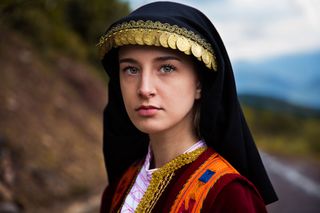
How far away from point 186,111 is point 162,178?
1.03ft

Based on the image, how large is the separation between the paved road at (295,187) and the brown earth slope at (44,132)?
11.2 ft

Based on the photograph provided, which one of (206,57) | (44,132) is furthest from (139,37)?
→ (44,132)

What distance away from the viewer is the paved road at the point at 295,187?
897 centimetres

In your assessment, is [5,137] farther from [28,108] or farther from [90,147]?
[90,147]

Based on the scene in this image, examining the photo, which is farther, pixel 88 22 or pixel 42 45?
pixel 88 22

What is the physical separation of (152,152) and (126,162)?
29 cm

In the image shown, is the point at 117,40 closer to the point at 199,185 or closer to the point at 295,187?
the point at 199,185

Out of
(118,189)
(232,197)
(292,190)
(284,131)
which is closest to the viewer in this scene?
(232,197)

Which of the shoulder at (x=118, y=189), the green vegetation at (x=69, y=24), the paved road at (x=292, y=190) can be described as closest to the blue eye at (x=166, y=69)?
the shoulder at (x=118, y=189)

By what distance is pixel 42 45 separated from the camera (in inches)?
472

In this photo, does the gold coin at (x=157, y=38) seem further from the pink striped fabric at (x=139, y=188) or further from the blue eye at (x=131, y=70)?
the pink striped fabric at (x=139, y=188)

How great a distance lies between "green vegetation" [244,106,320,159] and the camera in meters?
21.1

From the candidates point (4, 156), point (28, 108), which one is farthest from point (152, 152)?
point (28, 108)

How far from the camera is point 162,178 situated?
207 centimetres
